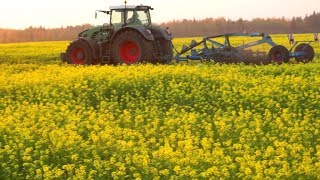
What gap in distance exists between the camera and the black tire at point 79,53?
2189 cm

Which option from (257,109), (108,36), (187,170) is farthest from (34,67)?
(187,170)

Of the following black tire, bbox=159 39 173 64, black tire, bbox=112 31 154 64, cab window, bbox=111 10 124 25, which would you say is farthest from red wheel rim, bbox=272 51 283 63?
cab window, bbox=111 10 124 25

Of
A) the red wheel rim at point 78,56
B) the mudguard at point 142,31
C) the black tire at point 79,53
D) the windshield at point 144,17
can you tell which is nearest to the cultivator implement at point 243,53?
the windshield at point 144,17

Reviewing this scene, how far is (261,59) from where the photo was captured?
2188 cm

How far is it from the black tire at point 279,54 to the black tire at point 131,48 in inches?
174

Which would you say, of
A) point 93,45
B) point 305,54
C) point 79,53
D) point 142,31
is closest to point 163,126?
point 142,31

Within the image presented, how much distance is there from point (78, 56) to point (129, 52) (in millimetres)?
2412

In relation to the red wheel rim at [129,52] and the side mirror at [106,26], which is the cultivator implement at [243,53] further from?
the side mirror at [106,26]

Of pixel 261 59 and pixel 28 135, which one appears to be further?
pixel 261 59

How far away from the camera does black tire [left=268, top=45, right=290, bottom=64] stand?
2134cm

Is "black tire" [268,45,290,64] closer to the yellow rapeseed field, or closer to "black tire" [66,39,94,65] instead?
the yellow rapeseed field

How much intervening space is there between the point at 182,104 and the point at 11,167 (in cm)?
632

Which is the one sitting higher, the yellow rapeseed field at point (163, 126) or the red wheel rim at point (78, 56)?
the red wheel rim at point (78, 56)

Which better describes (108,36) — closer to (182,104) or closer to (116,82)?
(116,82)
